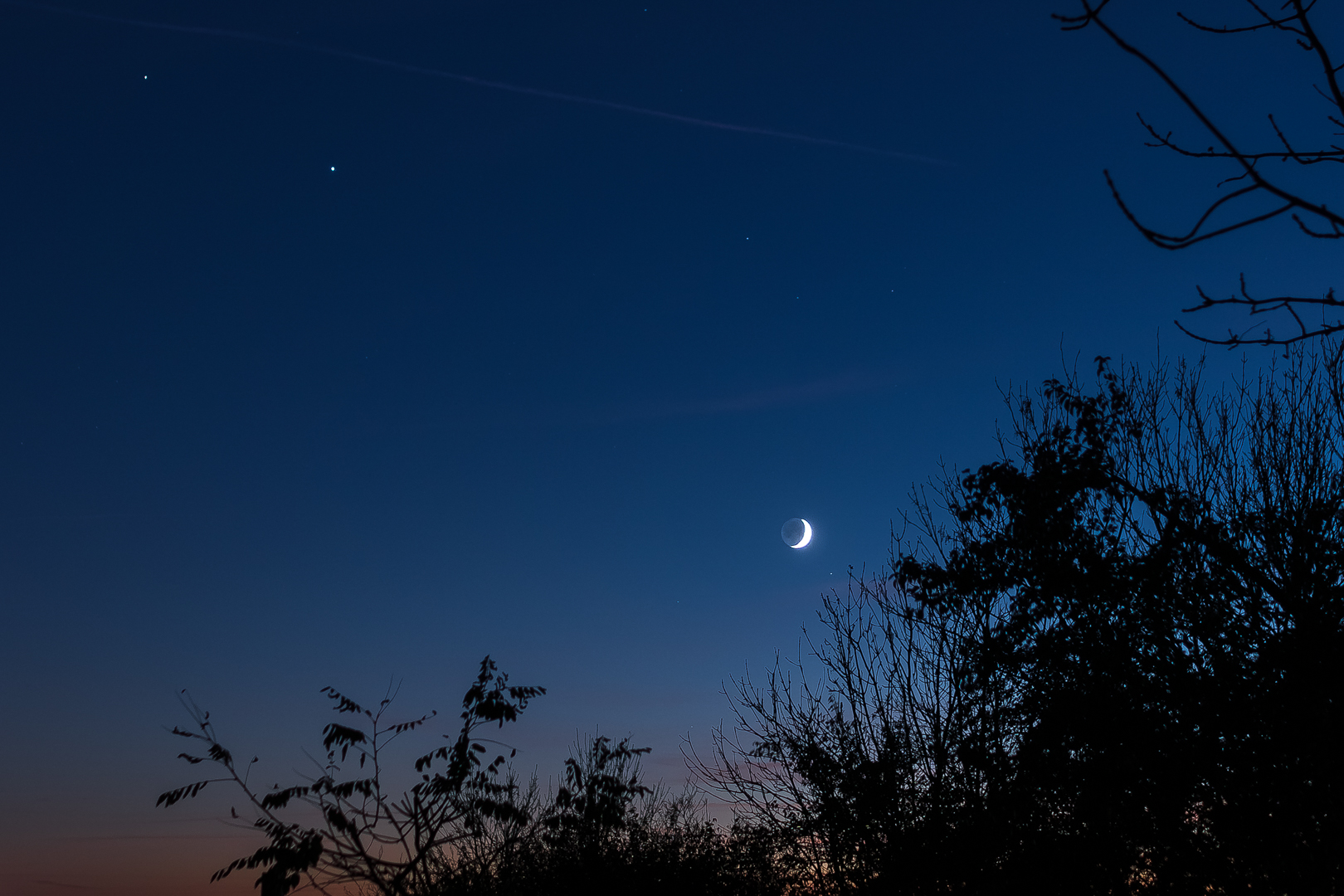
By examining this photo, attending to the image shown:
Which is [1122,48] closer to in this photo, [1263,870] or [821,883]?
[1263,870]

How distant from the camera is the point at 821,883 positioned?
1168 cm

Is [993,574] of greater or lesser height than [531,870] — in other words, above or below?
above

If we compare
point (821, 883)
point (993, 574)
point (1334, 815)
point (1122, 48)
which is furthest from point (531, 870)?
point (1122, 48)

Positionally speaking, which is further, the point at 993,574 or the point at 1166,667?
the point at 993,574

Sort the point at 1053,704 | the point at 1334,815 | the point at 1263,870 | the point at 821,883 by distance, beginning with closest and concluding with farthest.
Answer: the point at 1334,815
the point at 1263,870
the point at 1053,704
the point at 821,883

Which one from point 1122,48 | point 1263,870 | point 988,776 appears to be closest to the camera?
point 1122,48

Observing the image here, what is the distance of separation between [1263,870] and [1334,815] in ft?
3.20

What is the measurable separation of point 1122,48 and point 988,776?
9816 millimetres

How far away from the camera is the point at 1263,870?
7.91 m

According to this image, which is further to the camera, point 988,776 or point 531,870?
point 531,870

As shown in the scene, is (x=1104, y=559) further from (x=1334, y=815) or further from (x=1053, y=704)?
(x=1334, y=815)

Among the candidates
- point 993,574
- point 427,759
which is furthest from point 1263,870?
point 427,759

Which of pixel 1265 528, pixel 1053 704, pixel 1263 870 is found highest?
pixel 1265 528

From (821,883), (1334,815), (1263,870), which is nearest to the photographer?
(1334,815)
